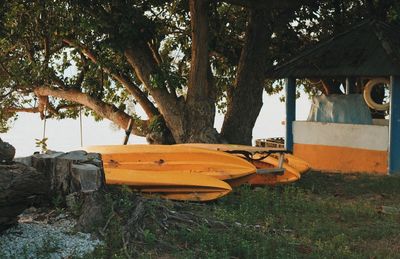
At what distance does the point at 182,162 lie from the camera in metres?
11.3

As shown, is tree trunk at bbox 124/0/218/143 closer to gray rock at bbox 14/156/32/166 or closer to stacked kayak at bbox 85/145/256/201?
stacked kayak at bbox 85/145/256/201

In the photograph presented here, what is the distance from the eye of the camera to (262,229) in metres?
8.04

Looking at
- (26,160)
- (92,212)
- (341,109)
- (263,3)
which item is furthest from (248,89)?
(92,212)

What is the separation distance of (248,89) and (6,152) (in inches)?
437

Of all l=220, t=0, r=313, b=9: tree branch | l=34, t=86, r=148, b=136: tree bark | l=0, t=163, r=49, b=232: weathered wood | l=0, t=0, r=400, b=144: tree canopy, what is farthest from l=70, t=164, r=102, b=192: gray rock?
l=34, t=86, r=148, b=136: tree bark

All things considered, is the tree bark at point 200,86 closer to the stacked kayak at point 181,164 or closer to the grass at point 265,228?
the stacked kayak at point 181,164

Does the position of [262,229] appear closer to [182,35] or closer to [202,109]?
[202,109]

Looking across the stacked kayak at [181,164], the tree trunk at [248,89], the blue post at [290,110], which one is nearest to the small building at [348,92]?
the blue post at [290,110]

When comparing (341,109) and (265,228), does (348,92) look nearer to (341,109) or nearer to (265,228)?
(341,109)

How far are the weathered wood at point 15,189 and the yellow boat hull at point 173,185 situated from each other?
2464 mm

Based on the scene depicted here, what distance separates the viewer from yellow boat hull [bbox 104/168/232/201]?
9.56 m

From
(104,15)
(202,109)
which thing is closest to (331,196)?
(202,109)

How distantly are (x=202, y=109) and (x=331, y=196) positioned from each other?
18.8ft

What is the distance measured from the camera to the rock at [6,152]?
22.8 ft
